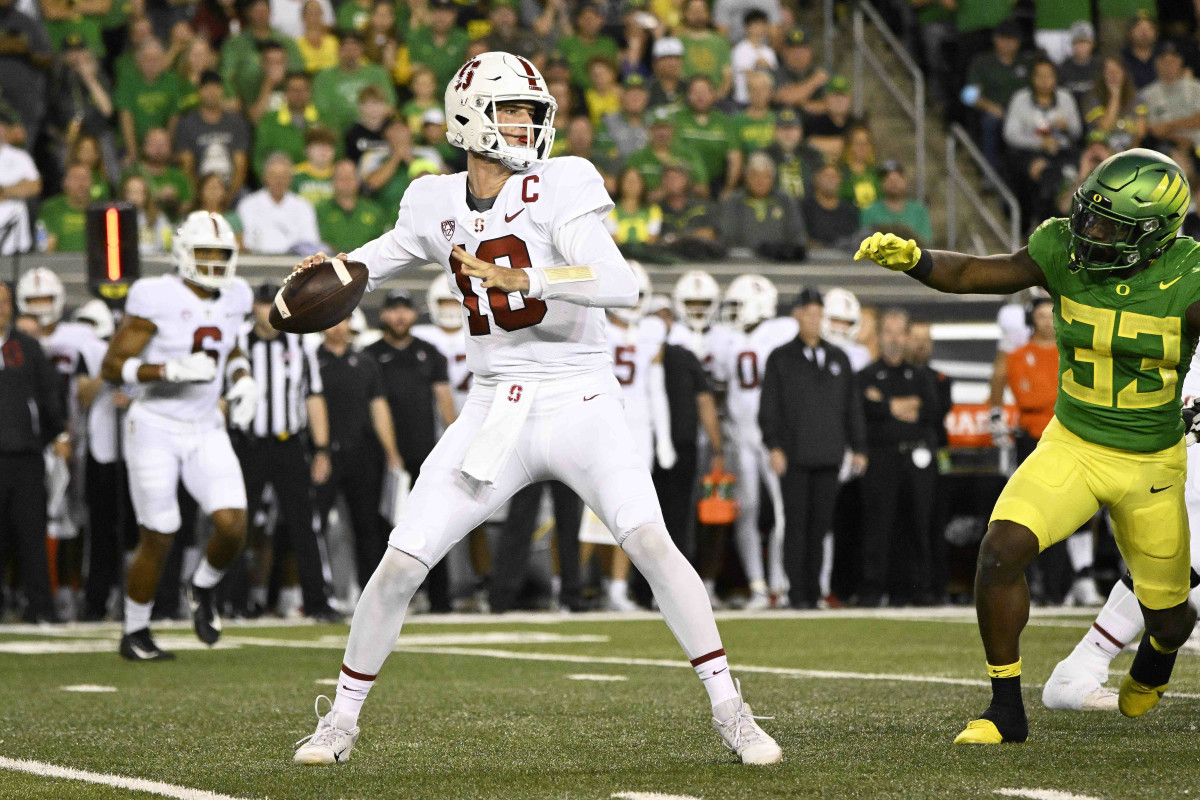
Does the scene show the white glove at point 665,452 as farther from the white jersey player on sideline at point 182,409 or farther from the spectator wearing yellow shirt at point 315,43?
the spectator wearing yellow shirt at point 315,43

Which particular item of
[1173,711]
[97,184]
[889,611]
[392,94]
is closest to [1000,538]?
[1173,711]

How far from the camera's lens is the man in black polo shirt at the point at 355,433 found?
10.6 metres

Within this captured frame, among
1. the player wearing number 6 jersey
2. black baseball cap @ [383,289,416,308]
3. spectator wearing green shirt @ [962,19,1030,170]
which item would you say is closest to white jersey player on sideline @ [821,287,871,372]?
black baseball cap @ [383,289,416,308]

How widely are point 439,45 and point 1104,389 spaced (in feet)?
31.2

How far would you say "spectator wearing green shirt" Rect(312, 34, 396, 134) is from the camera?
42.6 feet

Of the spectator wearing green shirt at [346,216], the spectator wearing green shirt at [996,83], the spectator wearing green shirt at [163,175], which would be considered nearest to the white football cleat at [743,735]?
the spectator wearing green shirt at [346,216]

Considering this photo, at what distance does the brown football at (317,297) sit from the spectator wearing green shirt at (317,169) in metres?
7.67

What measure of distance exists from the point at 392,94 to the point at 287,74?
30.2 inches

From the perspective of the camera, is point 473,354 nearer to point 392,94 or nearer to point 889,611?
point 889,611

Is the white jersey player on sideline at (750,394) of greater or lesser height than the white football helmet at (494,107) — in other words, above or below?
below

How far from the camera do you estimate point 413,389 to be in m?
10.8

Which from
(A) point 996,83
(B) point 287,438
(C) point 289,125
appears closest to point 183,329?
(B) point 287,438

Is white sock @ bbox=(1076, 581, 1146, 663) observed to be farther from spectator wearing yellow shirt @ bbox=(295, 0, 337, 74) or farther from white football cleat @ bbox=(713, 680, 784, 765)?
spectator wearing yellow shirt @ bbox=(295, 0, 337, 74)

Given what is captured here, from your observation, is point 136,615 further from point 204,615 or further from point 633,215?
point 633,215
